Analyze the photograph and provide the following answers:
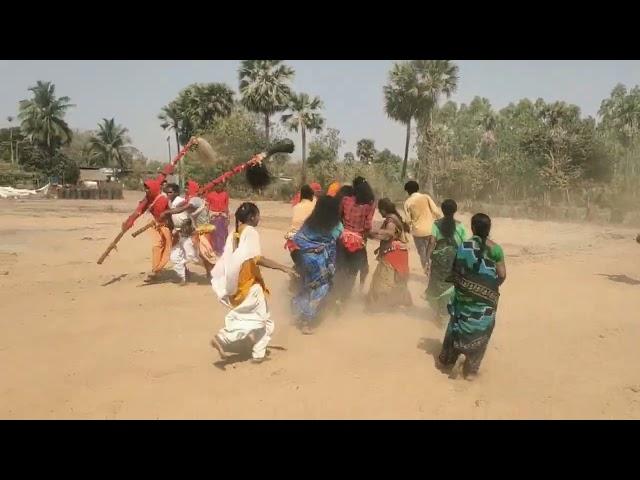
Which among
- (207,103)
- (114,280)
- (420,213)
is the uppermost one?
(207,103)

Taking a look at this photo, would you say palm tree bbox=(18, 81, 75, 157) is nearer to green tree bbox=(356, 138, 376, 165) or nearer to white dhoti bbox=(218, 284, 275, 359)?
green tree bbox=(356, 138, 376, 165)

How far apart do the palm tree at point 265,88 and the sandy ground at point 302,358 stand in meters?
31.6

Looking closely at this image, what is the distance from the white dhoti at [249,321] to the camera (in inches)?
201

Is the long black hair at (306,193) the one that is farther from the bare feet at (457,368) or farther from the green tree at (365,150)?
the green tree at (365,150)

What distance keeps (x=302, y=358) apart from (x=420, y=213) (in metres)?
3.38

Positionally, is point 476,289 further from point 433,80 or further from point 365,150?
point 365,150

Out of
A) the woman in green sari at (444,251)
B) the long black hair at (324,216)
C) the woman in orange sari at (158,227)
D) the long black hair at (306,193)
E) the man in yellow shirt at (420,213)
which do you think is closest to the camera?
the long black hair at (324,216)

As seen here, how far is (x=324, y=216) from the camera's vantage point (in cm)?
645

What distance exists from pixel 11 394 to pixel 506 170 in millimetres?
30258

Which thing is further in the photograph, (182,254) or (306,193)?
(182,254)

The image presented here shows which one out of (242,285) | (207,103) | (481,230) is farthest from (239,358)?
(207,103)

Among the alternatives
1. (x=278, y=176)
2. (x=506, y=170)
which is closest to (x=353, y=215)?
(x=506, y=170)

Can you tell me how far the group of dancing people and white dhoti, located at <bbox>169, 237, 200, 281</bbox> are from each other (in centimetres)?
2

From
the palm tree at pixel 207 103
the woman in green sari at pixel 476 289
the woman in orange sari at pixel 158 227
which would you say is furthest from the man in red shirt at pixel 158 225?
the palm tree at pixel 207 103
